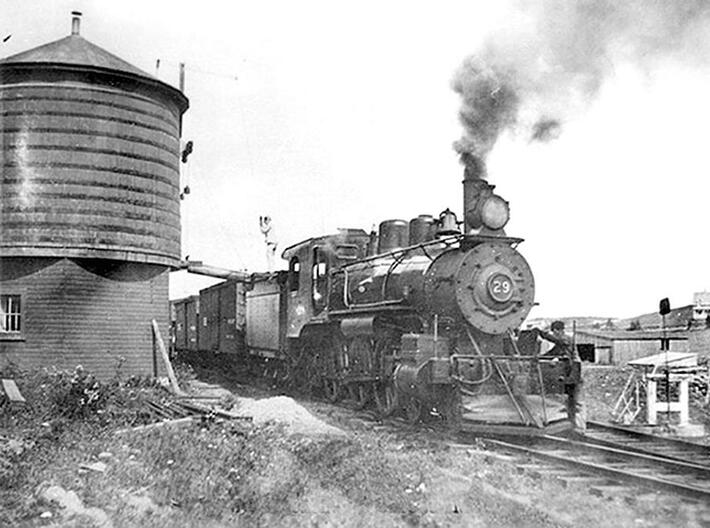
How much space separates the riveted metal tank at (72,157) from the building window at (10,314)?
0.97 meters

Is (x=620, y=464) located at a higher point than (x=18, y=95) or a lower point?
lower

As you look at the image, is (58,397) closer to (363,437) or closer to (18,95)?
(363,437)

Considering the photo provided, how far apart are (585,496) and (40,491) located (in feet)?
16.3

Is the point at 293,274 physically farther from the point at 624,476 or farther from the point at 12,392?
the point at 624,476

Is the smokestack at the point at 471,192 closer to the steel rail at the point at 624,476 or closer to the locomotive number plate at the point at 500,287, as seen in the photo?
the locomotive number plate at the point at 500,287

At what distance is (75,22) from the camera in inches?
679

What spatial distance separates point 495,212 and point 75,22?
10.9 meters

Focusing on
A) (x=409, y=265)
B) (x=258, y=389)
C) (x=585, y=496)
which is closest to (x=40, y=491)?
(x=585, y=496)

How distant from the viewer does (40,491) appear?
670 centimetres

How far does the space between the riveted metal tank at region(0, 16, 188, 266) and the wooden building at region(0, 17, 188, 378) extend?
0.02m

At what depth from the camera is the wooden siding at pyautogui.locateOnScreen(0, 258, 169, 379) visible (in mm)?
15766

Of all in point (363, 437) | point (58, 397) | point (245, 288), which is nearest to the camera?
point (363, 437)

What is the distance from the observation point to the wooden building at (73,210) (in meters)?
15.8

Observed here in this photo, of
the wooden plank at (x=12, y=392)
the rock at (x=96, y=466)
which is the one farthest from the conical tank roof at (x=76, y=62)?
the rock at (x=96, y=466)
